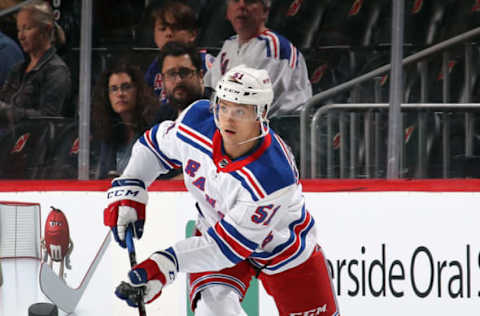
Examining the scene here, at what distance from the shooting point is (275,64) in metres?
3.94

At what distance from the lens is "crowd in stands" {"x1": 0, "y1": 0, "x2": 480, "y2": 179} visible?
3936 mm

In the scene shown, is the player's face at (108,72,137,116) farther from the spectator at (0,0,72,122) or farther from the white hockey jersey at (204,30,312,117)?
the white hockey jersey at (204,30,312,117)

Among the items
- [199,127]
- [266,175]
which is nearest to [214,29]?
[199,127]

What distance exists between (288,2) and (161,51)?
610mm

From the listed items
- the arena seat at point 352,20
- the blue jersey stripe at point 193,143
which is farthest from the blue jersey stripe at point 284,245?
the arena seat at point 352,20

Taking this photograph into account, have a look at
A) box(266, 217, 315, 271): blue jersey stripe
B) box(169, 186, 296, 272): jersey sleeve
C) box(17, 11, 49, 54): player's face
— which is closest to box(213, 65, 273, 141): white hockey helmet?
box(169, 186, 296, 272): jersey sleeve

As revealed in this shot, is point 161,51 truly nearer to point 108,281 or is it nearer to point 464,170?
point 108,281

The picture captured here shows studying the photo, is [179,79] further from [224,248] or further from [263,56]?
[224,248]

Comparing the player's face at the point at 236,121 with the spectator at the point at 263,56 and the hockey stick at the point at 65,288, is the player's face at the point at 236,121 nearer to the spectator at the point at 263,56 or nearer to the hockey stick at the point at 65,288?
the spectator at the point at 263,56

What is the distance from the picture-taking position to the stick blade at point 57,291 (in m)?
3.85

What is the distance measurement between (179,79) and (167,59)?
12 cm

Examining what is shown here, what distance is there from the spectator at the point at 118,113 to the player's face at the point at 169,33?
0.18 m

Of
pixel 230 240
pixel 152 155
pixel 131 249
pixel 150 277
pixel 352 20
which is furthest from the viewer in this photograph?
pixel 352 20

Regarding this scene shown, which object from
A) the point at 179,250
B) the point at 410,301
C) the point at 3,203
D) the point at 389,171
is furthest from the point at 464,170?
the point at 3,203
